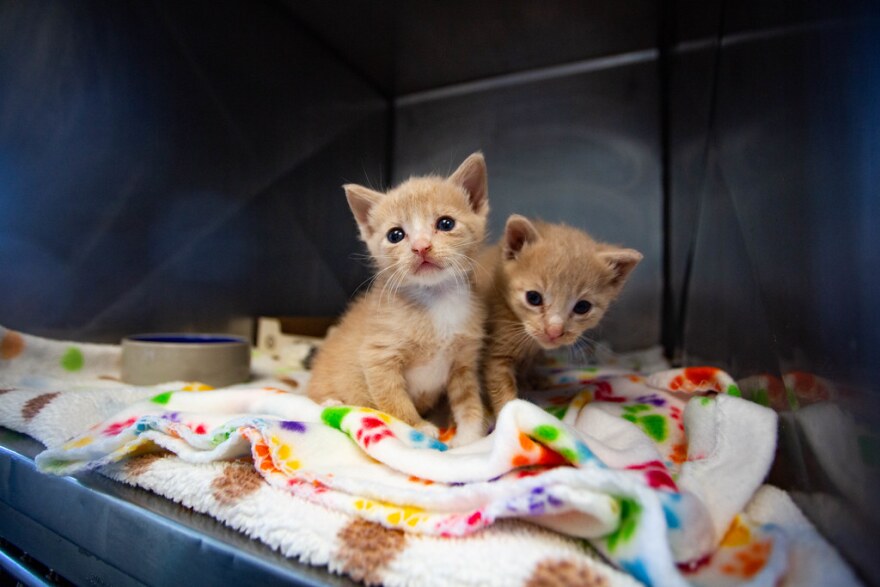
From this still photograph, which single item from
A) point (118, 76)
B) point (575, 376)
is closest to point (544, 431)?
point (575, 376)

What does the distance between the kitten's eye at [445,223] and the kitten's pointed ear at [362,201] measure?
177 mm

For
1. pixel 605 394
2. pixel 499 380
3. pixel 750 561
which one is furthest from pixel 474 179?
pixel 750 561

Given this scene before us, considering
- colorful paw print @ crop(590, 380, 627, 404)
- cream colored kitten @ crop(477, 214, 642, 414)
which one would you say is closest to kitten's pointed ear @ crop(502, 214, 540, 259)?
cream colored kitten @ crop(477, 214, 642, 414)

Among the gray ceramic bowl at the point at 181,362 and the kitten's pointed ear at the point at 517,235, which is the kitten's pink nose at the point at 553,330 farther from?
the gray ceramic bowl at the point at 181,362

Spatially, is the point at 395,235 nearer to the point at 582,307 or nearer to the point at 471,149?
the point at 582,307

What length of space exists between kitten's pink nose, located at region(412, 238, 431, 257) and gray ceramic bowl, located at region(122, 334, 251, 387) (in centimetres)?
70

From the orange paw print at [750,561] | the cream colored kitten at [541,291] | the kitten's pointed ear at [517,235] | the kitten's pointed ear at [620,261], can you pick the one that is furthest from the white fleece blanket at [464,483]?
the kitten's pointed ear at [517,235]

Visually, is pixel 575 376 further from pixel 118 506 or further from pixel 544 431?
pixel 118 506

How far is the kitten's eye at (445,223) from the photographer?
101 centimetres

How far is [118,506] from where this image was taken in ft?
1.99

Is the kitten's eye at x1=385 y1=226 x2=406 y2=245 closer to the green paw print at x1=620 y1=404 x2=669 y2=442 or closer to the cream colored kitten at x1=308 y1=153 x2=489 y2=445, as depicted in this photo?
the cream colored kitten at x1=308 y1=153 x2=489 y2=445

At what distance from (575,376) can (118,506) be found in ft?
3.80

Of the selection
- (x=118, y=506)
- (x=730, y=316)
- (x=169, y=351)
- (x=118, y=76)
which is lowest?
(x=118, y=506)

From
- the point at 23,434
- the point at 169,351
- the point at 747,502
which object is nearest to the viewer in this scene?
the point at 747,502
